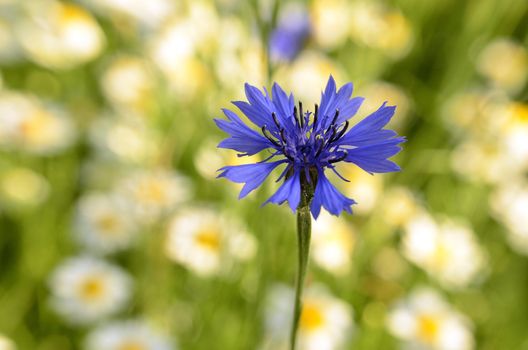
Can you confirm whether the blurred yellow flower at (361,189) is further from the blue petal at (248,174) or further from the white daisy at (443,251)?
the blue petal at (248,174)

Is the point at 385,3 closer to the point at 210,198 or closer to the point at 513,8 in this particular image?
the point at 513,8

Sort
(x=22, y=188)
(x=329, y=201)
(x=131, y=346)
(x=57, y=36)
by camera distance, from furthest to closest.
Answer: (x=57, y=36), (x=22, y=188), (x=131, y=346), (x=329, y=201)

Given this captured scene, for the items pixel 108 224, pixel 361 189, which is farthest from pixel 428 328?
pixel 108 224

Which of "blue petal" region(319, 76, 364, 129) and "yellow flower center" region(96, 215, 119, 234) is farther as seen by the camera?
"yellow flower center" region(96, 215, 119, 234)

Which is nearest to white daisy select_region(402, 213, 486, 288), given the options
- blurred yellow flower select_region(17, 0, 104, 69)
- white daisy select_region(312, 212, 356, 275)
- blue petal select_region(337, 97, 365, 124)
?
white daisy select_region(312, 212, 356, 275)

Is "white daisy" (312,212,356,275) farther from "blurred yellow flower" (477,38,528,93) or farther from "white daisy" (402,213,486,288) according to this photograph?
"blurred yellow flower" (477,38,528,93)

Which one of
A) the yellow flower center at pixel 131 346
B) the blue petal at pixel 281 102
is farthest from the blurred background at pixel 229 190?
the blue petal at pixel 281 102

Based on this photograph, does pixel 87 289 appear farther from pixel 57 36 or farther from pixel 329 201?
pixel 329 201
